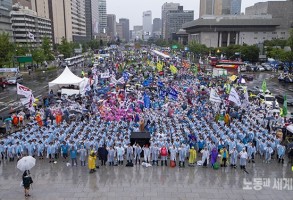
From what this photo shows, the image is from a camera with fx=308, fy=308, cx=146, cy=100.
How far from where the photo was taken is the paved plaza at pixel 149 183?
38.8ft

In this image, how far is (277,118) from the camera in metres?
20.3

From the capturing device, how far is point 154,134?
17.0m

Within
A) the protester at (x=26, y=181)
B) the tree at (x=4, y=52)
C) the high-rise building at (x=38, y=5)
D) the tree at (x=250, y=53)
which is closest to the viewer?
the protester at (x=26, y=181)

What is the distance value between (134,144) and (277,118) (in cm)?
1047

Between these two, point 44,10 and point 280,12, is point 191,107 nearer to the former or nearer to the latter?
point 44,10

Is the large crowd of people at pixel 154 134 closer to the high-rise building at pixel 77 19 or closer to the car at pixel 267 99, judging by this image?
the car at pixel 267 99

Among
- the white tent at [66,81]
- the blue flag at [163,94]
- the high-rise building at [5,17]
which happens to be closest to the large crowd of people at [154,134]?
the blue flag at [163,94]

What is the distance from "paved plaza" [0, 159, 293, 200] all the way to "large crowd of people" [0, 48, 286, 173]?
632 millimetres

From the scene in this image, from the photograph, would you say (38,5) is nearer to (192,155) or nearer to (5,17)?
(5,17)

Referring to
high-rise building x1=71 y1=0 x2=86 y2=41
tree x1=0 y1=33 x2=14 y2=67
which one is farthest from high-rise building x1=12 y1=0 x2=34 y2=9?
tree x1=0 y1=33 x2=14 y2=67

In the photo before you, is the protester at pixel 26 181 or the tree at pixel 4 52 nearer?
the protester at pixel 26 181

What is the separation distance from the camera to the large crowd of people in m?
14.7

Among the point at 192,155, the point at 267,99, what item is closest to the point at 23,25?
the point at 267,99

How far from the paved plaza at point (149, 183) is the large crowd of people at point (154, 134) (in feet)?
2.07
